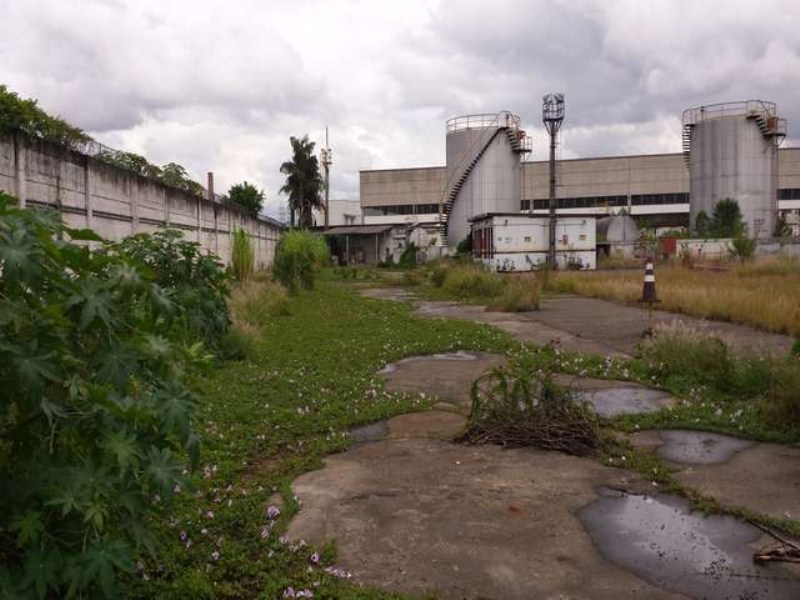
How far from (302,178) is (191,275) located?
178ft

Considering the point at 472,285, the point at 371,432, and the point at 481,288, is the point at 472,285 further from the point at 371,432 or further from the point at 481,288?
the point at 371,432

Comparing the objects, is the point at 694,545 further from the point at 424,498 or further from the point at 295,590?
the point at 295,590

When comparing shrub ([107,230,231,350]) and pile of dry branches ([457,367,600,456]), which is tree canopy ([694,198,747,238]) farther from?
pile of dry branches ([457,367,600,456])

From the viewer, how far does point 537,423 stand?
587 centimetres

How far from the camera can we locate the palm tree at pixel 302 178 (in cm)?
6153

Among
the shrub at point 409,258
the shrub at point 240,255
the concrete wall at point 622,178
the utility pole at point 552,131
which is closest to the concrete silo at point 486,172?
the shrub at point 409,258

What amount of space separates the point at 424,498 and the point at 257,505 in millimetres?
1033

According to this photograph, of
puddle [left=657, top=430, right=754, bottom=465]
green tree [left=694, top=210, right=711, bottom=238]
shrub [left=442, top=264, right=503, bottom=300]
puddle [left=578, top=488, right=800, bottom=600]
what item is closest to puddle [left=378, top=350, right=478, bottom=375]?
puddle [left=657, top=430, right=754, bottom=465]

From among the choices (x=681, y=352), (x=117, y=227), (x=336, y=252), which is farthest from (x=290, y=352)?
(x=336, y=252)

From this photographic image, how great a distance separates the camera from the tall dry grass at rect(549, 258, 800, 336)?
1268 cm

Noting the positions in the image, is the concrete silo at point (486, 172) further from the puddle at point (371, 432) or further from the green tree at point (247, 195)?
the puddle at point (371, 432)

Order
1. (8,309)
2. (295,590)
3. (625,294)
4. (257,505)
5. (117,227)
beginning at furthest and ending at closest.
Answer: (625,294) < (117,227) < (257,505) < (295,590) < (8,309)

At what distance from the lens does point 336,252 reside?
56.9 meters

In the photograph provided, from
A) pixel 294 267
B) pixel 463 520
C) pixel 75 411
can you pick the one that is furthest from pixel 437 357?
pixel 294 267
